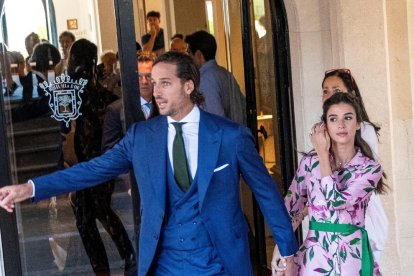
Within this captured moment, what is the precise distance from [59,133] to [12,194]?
68.5 inches

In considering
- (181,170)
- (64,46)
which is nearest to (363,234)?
(181,170)

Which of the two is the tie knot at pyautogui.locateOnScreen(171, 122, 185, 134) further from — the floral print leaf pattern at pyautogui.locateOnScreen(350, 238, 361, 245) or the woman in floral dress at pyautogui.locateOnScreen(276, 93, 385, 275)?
the floral print leaf pattern at pyautogui.locateOnScreen(350, 238, 361, 245)

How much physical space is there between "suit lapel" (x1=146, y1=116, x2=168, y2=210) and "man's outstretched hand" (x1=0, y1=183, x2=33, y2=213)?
0.55 m

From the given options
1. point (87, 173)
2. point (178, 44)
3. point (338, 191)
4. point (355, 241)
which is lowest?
point (355, 241)

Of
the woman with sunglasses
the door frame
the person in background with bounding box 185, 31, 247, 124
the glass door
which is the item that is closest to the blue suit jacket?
the woman with sunglasses

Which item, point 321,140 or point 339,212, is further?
point 321,140

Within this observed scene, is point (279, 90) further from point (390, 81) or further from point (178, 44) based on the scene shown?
point (178, 44)

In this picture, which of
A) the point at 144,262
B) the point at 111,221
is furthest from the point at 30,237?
the point at 144,262

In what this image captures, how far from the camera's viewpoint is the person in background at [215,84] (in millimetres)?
7344

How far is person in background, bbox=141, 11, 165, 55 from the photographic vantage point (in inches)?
387

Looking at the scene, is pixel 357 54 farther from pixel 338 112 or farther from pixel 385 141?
pixel 338 112

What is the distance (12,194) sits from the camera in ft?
14.1

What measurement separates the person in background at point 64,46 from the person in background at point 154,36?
3.65m

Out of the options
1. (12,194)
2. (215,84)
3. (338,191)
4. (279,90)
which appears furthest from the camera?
(215,84)
